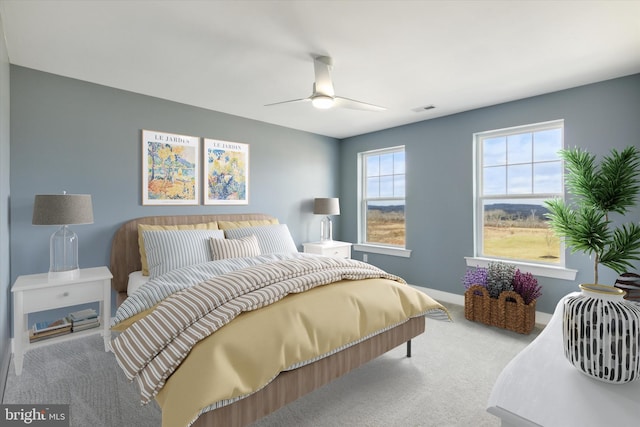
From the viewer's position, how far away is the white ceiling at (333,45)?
75.8 inches

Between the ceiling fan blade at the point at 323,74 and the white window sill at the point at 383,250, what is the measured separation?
2741 mm

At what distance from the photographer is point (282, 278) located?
2004mm

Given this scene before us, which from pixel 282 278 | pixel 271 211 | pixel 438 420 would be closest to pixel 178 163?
pixel 271 211

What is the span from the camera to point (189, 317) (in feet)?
5.49

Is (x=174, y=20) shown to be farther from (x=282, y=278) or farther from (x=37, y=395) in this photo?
(x=37, y=395)

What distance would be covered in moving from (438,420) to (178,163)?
3426mm

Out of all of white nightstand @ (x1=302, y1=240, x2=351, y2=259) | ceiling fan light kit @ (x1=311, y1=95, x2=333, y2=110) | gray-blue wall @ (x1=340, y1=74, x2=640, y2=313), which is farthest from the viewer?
white nightstand @ (x1=302, y1=240, x2=351, y2=259)

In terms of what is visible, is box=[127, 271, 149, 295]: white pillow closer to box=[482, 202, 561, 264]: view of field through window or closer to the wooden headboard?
the wooden headboard

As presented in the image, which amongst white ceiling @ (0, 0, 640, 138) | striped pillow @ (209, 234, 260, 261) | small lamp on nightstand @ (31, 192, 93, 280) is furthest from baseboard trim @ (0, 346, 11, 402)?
white ceiling @ (0, 0, 640, 138)

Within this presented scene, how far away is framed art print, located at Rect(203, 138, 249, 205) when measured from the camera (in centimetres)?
387

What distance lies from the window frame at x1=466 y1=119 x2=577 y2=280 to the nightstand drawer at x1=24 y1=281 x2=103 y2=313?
3.93 meters

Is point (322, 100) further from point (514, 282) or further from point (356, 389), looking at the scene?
point (514, 282)

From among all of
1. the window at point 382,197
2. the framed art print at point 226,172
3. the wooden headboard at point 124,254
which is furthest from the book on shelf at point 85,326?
the window at point 382,197

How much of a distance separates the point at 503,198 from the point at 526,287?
108 centimetres
